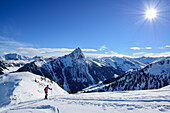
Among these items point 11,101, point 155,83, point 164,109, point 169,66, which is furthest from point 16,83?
point 169,66

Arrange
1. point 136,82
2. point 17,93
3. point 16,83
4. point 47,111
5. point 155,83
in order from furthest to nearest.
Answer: point 136,82 → point 155,83 → point 16,83 → point 17,93 → point 47,111

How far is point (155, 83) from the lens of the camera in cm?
11238

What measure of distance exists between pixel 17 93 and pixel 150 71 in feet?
504

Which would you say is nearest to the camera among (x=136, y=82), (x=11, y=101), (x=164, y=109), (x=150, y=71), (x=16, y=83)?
(x=164, y=109)

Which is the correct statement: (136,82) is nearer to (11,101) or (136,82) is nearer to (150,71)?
(150,71)

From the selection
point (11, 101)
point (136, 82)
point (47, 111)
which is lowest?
point (136, 82)

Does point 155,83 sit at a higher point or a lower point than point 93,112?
lower

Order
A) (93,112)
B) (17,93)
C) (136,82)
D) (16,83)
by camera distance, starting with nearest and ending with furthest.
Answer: (93,112), (17,93), (16,83), (136,82)

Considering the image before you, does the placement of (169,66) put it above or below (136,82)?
→ above

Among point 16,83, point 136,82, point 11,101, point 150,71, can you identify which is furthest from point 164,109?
point 150,71

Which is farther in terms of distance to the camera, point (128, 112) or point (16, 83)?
point (16, 83)

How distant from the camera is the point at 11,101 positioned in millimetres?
26406

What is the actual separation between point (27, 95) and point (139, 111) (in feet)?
107

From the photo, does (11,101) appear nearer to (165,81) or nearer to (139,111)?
(139,111)
